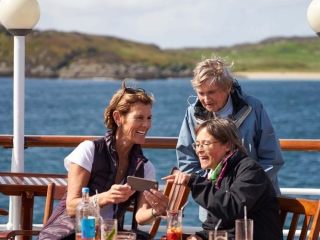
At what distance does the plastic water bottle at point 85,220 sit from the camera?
3.45m

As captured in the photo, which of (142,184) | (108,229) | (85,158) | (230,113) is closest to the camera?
(108,229)

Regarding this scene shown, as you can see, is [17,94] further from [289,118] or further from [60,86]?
[60,86]

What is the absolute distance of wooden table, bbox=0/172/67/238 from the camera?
4703 mm

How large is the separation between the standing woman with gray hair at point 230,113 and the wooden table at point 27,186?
769 mm

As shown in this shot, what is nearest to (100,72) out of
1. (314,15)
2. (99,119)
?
(99,119)

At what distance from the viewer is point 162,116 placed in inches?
2239

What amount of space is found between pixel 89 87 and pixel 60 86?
367 cm

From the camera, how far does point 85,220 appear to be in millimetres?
3449

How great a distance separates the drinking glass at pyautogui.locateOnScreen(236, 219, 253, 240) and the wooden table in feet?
5.24

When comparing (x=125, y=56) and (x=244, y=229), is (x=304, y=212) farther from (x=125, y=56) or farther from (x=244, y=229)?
(x=125, y=56)

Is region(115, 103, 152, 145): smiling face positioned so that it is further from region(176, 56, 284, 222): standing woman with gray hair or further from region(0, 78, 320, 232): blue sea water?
region(0, 78, 320, 232): blue sea water

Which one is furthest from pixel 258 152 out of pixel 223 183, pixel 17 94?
pixel 17 94

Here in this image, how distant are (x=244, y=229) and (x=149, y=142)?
2.06m

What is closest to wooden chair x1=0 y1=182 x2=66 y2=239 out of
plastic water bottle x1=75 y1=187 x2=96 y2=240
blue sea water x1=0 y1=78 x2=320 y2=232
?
plastic water bottle x1=75 y1=187 x2=96 y2=240
